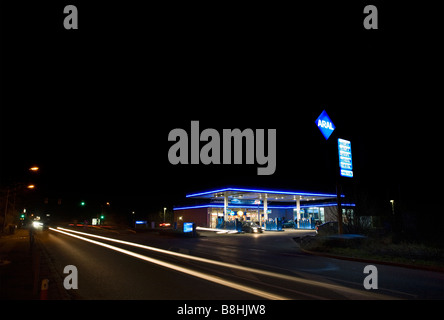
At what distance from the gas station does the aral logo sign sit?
20.2 metres

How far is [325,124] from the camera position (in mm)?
22781

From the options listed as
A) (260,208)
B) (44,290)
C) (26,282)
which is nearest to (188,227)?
(26,282)

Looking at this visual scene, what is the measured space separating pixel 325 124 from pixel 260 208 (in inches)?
1429

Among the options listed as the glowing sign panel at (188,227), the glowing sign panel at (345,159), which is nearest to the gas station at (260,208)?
A: the glowing sign panel at (188,227)

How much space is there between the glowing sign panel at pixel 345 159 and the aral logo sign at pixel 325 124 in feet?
3.57

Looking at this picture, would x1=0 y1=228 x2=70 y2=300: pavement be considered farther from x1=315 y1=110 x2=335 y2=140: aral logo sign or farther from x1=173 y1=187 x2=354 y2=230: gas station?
x1=173 y1=187 x2=354 y2=230: gas station

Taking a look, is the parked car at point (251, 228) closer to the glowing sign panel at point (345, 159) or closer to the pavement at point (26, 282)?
the glowing sign panel at point (345, 159)

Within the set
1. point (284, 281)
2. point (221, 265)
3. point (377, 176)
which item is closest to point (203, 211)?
point (377, 176)

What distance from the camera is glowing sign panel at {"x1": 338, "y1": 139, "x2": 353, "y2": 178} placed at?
73.2 ft

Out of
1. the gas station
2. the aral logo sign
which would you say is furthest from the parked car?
the aral logo sign

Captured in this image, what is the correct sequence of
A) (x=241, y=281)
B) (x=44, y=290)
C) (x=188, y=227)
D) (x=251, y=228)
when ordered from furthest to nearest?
(x=251, y=228) < (x=188, y=227) < (x=241, y=281) < (x=44, y=290)

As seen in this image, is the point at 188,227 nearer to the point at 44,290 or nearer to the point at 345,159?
the point at 345,159
